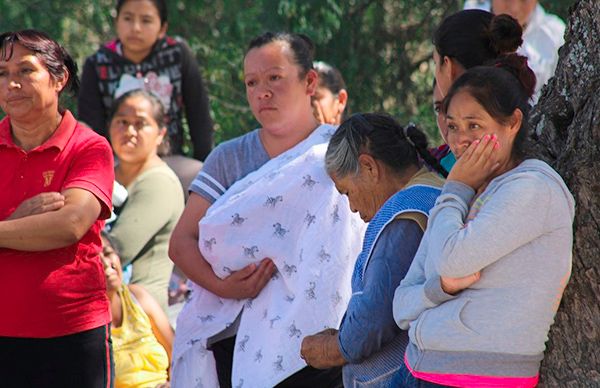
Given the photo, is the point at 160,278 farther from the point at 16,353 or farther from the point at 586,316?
the point at 586,316

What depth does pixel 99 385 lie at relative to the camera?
13.7 ft

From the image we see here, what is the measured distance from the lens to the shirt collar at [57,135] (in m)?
4.12

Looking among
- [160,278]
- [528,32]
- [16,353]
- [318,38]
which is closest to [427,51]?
[318,38]

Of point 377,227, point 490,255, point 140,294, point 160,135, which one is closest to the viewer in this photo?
point 490,255

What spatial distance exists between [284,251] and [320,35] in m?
3.93

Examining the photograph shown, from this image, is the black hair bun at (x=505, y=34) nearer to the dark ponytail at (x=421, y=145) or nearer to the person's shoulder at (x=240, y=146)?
the dark ponytail at (x=421, y=145)

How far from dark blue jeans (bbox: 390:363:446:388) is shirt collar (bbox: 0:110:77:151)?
1.62 m

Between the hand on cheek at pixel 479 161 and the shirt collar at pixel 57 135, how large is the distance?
5.73 ft

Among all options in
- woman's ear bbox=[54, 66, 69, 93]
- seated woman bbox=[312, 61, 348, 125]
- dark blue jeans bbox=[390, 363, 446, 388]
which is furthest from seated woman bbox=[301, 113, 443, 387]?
seated woman bbox=[312, 61, 348, 125]

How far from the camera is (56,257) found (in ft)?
13.3

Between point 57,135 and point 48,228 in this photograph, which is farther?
point 57,135

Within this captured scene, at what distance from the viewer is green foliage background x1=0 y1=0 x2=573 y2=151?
8.07 meters

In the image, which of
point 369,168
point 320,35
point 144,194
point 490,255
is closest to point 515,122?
point 490,255

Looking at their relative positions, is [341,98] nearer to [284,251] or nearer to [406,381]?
[284,251]
